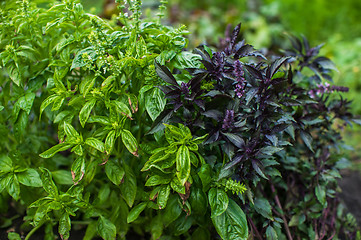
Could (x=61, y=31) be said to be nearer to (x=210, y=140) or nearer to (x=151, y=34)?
(x=151, y=34)

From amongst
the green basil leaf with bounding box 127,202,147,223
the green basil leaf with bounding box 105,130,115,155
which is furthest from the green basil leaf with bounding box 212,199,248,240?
the green basil leaf with bounding box 105,130,115,155

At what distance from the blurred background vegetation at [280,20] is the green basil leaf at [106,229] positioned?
15.2 feet

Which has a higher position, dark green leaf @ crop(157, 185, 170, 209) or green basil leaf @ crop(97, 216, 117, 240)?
dark green leaf @ crop(157, 185, 170, 209)

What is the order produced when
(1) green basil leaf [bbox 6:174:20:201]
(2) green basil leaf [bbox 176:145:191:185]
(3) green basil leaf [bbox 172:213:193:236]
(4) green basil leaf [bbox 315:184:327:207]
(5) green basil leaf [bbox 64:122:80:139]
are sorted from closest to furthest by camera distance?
1. (2) green basil leaf [bbox 176:145:191:185]
2. (5) green basil leaf [bbox 64:122:80:139]
3. (1) green basil leaf [bbox 6:174:20:201]
4. (3) green basil leaf [bbox 172:213:193:236]
5. (4) green basil leaf [bbox 315:184:327:207]

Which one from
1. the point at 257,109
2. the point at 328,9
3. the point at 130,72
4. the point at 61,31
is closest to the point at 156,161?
the point at 130,72

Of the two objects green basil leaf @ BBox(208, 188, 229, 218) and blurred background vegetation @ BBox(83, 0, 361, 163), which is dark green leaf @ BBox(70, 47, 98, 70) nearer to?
green basil leaf @ BBox(208, 188, 229, 218)

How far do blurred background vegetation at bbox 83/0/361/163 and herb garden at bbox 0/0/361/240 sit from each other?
13.6 feet

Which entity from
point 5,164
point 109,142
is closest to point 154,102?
point 109,142

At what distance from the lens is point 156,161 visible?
1.55 metres

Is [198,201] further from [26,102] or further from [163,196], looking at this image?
[26,102]

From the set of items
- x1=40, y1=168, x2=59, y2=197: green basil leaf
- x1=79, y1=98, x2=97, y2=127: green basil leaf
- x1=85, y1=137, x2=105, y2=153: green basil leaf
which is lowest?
x1=40, y1=168, x2=59, y2=197: green basil leaf

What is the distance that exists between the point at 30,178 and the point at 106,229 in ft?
1.72

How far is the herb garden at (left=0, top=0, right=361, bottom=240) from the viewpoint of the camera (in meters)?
1.61

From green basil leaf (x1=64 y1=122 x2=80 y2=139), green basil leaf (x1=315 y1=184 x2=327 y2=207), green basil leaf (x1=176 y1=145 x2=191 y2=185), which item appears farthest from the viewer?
green basil leaf (x1=315 y1=184 x2=327 y2=207)
